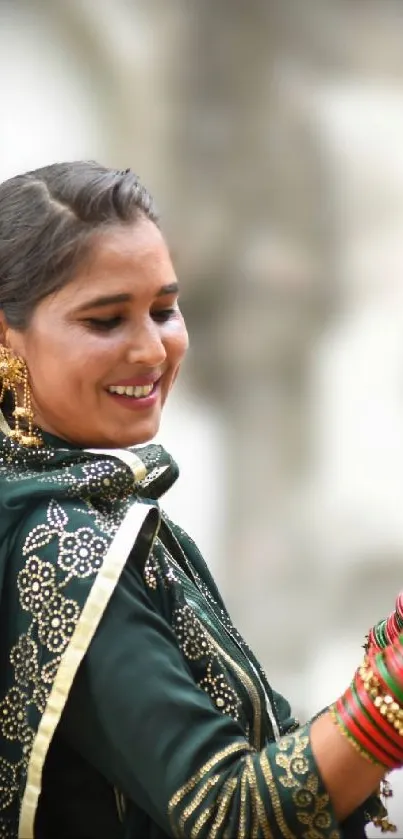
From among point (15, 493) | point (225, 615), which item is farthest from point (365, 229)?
point (15, 493)

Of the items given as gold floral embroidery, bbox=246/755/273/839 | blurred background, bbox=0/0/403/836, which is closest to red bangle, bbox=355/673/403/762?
gold floral embroidery, bbox=246/755/273/839

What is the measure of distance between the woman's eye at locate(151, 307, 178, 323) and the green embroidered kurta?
0.51 feet

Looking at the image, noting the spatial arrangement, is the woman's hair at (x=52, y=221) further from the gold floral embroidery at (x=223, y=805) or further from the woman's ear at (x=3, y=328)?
the gold floral embroidery at (x=223, y=805)

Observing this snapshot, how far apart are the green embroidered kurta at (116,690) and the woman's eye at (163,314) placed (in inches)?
6.1

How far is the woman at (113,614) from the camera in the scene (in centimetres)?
85

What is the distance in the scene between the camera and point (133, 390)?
1070 millimetres

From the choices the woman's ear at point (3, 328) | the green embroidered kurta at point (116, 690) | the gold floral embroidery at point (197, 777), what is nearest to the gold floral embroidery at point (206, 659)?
the green embroidered kurta at point (116, 690)

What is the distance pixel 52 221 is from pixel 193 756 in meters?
0.54

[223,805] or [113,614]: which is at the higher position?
[113,614]

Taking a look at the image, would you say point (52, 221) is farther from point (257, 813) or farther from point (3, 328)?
point (257, 813)

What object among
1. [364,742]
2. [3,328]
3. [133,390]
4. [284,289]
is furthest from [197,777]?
[284,289]

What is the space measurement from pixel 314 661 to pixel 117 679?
1277 mm

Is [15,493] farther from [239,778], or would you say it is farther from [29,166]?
[29,166]

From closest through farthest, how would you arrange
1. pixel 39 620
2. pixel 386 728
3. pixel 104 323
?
1. pixel 386 728
2. pixel 39 620
3. pixel 104 323
